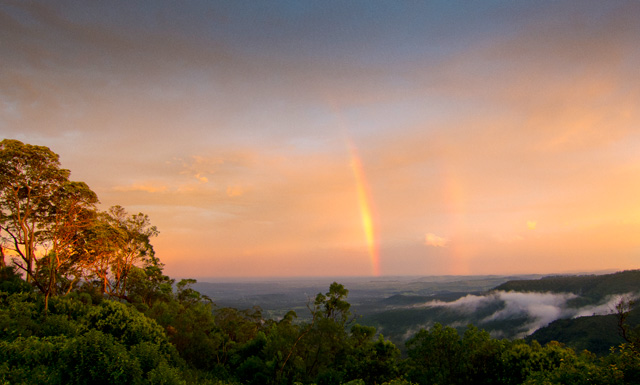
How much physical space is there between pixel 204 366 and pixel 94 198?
21.8 m

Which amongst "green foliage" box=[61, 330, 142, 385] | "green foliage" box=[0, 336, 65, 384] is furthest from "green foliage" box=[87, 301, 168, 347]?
"green foliage" box=[61, 330, 142, 385]

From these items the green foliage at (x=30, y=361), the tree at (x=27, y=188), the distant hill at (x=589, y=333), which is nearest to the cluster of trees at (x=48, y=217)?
the tree at (x=27, y=188)

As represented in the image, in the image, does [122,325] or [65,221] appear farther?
[65,221]

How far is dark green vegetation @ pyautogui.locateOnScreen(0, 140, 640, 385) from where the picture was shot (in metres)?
18.5

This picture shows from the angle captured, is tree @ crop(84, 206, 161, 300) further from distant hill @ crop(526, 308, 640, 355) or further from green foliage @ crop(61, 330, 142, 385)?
distant hill @ crop(526, 308, 640, 355)

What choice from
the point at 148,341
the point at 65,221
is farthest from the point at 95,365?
the point at 65,221

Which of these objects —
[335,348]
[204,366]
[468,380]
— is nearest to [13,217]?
[204,366]

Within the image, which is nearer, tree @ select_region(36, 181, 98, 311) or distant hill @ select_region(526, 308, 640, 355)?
tree @ select_region(36, 181, 98, 311)

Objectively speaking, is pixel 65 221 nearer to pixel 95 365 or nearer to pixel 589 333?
pixel 95 365

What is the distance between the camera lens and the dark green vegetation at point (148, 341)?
18484mm

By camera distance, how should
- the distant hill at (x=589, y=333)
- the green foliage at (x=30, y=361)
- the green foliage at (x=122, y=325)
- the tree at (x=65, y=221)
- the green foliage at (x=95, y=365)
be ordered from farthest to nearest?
the distant hill at (x=589, y=333)
the tree at (x=65, y=221)
the green foliage at (x=122, y=325)
the green foliage at (x=95, y=365)
the green foliage at (x=30, y=361)

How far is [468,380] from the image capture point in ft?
92.9

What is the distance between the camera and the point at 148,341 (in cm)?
2609

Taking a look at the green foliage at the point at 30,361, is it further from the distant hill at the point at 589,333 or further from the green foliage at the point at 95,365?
the distant hill at the point at 589,333
